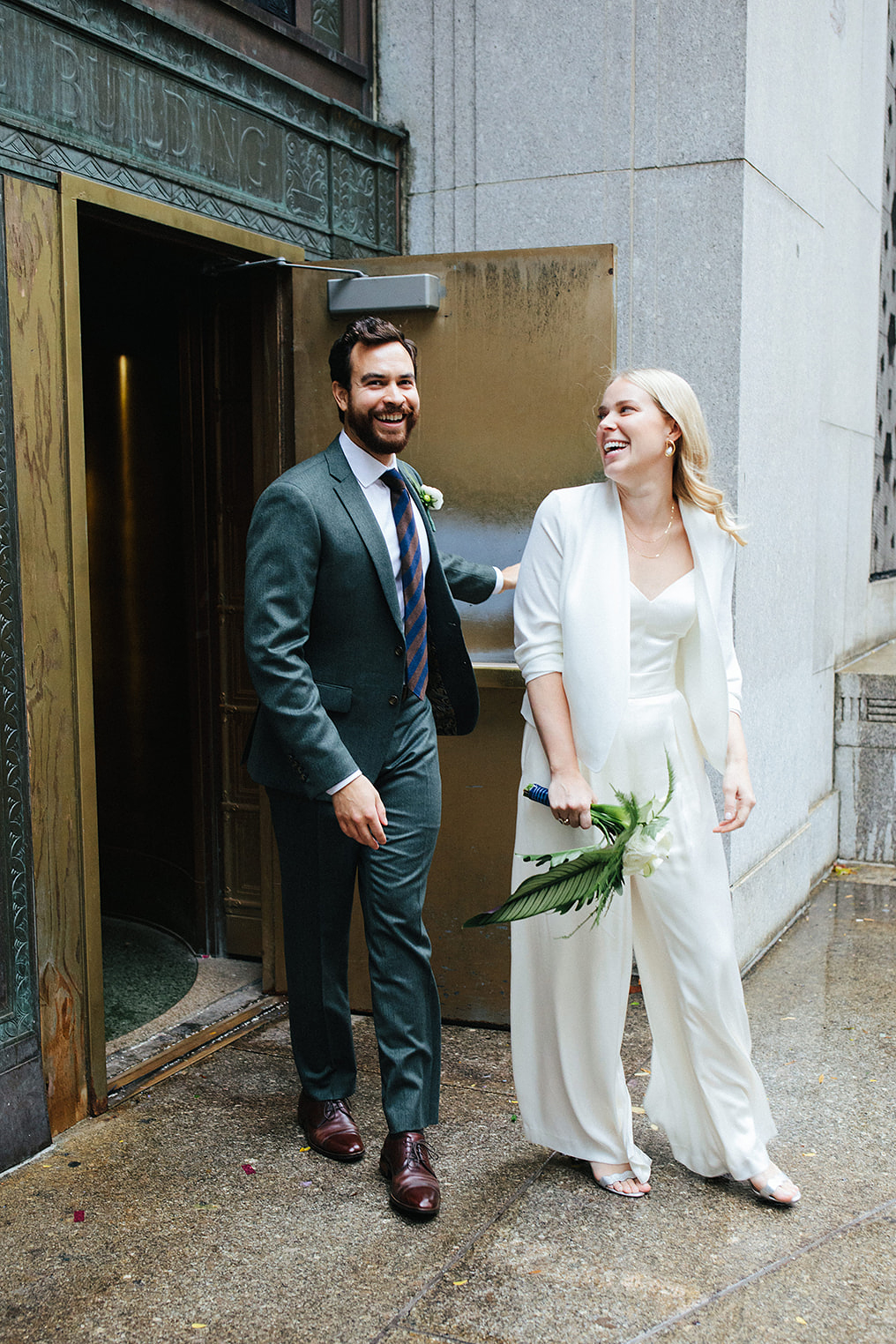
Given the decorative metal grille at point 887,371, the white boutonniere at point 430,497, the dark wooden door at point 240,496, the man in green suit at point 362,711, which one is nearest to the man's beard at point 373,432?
the man in green suit at point 362,711

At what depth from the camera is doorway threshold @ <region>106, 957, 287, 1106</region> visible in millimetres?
4016

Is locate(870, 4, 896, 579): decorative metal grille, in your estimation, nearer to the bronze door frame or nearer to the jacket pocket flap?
the bronze door frame

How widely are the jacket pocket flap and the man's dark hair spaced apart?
2.49 ft

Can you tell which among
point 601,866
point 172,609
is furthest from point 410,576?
point 172,609

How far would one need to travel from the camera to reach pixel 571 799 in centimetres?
306

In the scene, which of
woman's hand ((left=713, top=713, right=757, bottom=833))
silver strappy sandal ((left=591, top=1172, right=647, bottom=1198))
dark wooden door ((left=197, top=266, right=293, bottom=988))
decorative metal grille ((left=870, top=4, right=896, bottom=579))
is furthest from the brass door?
decorative metal grille ((left=870, top=4, right=896, bottom=579))

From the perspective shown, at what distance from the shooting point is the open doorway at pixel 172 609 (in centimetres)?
474

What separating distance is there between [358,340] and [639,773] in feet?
4.19

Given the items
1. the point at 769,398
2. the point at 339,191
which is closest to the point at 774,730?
the point at 769,398

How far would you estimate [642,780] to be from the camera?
3.22 metres

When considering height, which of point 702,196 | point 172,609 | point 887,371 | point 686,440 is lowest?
point 172,609

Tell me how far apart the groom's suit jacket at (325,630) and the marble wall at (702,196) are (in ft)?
5.91

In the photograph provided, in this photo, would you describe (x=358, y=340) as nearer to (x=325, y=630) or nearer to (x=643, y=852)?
(x=325, y=630)

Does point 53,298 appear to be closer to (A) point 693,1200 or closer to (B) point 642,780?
(B) point 642,780
